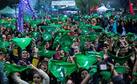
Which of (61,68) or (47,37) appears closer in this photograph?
(61,68)

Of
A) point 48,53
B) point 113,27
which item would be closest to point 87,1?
point 113,27

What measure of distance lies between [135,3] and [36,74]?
32.7 meters

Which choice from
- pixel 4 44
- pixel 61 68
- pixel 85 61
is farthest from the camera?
pixel 4 44

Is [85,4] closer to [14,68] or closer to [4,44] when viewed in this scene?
[4,44]

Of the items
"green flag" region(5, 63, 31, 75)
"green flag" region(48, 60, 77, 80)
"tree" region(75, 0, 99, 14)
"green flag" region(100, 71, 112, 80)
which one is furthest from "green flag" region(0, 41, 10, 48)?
"tree" region(75, 0, 99, 14)

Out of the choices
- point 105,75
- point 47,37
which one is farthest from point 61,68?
point 47,37

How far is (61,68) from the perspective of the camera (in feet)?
39.0

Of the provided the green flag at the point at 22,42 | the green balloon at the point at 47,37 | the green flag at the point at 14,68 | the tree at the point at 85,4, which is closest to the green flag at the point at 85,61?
the green flag at the point at 14,68

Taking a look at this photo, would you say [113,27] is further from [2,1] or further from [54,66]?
[2,1]

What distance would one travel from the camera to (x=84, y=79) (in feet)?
36.3

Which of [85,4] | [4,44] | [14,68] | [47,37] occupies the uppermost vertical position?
[14,68]

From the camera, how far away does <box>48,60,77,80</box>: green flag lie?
1159 cm

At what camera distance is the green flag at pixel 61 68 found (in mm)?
11586

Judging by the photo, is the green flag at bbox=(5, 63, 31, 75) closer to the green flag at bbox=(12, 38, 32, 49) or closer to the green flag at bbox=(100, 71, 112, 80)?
the green flag at bbox=(100, 71, 112, 80)
